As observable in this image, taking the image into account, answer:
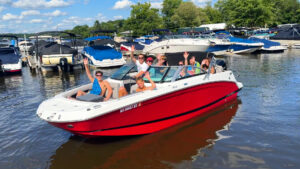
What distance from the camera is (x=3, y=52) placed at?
57.7 feet

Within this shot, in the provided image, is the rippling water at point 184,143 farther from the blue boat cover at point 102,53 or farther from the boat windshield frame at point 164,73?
the blue boat cover at point 102,53

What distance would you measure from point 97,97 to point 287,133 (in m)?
4.47

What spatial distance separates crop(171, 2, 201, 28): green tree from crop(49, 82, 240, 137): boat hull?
54.3 m

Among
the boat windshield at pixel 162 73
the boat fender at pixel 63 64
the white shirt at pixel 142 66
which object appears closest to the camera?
the boat windshield at pixel 162 73

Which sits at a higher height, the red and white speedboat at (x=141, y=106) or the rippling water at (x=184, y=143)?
the red and white speedboat at (x=141, y=106)

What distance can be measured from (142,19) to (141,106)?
48.8 m

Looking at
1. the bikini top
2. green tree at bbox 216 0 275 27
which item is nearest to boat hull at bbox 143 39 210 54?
the bikini top

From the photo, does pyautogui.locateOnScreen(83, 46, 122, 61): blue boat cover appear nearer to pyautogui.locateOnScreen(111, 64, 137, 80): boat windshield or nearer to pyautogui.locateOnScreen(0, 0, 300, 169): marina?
pyautogui.locateOnScreen(0, 0, 300, 169): marina

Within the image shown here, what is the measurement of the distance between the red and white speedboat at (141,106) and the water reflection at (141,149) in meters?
0.30

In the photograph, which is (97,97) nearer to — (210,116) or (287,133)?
(210,116)

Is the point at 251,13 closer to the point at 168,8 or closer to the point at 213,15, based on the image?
the point at 168,8

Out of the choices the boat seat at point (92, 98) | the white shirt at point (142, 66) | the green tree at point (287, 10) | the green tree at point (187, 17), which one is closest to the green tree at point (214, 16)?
the green tree at point (187, 17)

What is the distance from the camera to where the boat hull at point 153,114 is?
4.84 meters

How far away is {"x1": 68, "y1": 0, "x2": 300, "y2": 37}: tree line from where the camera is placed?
4141 cm
